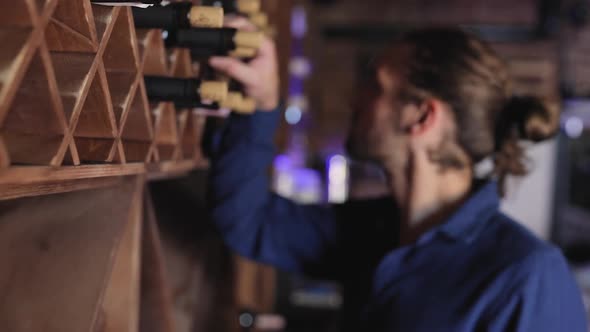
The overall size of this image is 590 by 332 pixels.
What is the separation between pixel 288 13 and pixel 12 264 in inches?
72.0

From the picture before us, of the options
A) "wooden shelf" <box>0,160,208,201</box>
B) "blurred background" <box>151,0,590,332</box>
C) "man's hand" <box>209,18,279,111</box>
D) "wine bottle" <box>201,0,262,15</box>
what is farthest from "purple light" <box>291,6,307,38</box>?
"wooden shelf" <box>0,160,208,201</box>

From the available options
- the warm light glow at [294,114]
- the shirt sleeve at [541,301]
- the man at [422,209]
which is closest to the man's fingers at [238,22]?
the man at [422,209]

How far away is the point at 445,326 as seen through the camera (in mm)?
1233

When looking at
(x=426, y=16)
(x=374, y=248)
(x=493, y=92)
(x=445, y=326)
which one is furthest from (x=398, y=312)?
(x=426, y=16)

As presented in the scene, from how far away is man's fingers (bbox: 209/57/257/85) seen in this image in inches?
41.2

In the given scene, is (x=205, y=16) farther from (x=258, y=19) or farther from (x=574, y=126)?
(x=574, y=126)

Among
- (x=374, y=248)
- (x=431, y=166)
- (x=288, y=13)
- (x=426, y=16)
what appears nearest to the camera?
(x=431, y=166)

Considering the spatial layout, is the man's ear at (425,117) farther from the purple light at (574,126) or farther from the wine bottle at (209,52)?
the purple light at (574,126)

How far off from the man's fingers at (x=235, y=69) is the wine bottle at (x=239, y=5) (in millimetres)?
91

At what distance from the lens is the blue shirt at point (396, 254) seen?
47.1 inches

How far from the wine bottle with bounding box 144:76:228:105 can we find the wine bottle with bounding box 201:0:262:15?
23 centimetres

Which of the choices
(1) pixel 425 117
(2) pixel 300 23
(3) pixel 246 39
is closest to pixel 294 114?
(2) pixel 300 23

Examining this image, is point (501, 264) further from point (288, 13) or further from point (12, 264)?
point (288, 13)

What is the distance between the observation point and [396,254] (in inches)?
55.8
